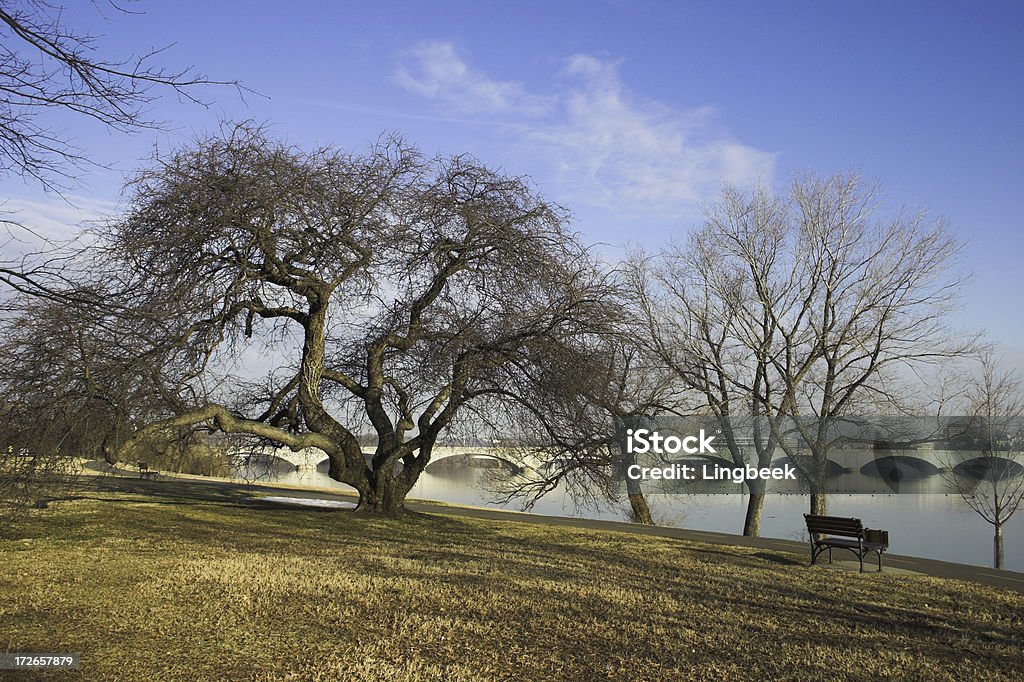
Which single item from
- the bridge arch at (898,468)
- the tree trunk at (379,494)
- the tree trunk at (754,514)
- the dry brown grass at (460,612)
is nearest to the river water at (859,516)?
the bridge arch at (898,468)

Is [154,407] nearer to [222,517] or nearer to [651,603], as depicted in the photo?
[222,517]

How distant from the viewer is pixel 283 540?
1357 centimetres

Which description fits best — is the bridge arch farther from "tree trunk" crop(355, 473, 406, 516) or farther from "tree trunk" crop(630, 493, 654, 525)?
"tree trunk" crop(355, 473, 406, 516)

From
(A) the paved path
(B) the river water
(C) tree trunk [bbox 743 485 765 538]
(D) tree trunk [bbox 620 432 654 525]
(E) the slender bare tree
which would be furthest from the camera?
(B) the river water

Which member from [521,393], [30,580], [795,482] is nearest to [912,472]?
[795,482]

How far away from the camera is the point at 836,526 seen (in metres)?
13.3

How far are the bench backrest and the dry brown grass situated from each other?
64 centimetres

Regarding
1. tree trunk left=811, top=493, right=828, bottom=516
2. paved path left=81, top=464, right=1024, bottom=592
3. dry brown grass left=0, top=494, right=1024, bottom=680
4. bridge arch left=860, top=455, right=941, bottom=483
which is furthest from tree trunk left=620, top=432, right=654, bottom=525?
bridge arch left=860, top=455, right=941, bottom=483

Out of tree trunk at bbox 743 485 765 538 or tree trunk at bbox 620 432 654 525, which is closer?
tree trunk at bbox 620 432 654 525

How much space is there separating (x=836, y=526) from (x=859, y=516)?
2248cm

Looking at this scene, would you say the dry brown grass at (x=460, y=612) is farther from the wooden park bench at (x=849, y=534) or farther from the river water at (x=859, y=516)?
the river water at (x=859, y=516)

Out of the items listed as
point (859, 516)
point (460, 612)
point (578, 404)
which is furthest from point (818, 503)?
point (460, 612)

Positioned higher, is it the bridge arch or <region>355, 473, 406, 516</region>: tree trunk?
the bridge arch

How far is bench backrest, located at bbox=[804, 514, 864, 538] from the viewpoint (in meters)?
12.9
